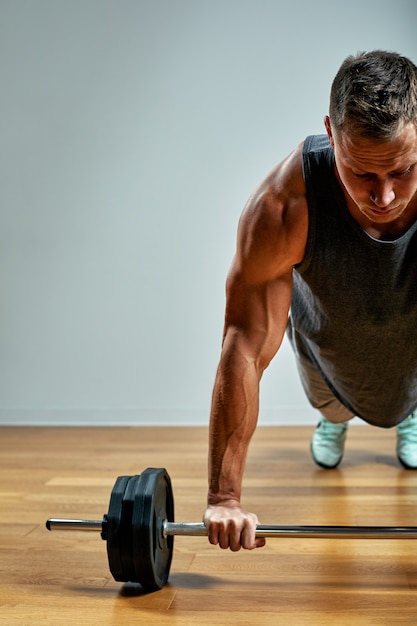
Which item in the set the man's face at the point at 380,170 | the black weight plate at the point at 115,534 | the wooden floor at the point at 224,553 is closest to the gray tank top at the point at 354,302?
the man's face at the point at 380,170

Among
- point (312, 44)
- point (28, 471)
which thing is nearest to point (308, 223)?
point (28, 471)

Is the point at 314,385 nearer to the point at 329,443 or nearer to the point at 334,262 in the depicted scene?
the point at 329,443

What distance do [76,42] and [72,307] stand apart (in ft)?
3.24

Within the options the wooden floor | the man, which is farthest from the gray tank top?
the wooden floor

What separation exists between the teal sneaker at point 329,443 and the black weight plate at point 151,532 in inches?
38.2

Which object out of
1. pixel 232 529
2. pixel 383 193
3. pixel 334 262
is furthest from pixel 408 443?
pixel 383 193

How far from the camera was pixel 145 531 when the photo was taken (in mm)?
1292

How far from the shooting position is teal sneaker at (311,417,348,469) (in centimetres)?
234

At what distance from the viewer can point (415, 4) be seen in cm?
309

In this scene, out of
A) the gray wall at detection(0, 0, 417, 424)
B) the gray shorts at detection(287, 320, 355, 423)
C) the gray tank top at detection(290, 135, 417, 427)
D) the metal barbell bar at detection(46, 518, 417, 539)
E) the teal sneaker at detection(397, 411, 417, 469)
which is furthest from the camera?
the gray wall at detection(0, 0, 417, 424)

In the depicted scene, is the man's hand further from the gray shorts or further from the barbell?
the gray shorts

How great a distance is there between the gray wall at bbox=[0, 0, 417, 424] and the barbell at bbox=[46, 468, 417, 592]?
72.9 inches

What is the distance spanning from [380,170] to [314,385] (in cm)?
87

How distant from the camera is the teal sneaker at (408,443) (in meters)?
2.31
